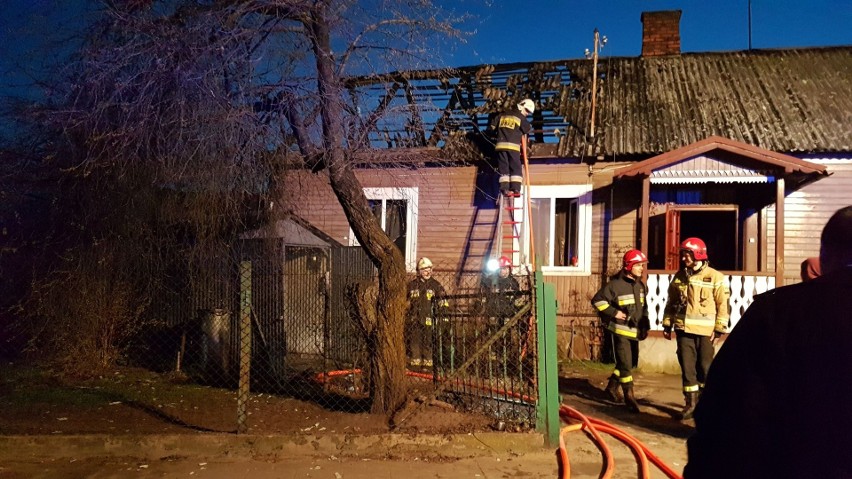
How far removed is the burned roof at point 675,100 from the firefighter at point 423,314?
8.10 ft

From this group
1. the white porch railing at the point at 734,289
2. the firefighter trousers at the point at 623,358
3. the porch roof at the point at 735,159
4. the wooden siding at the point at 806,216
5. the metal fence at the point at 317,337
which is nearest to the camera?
the metal fence at the point at 317,337

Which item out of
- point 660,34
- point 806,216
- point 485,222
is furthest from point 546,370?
point 660,34

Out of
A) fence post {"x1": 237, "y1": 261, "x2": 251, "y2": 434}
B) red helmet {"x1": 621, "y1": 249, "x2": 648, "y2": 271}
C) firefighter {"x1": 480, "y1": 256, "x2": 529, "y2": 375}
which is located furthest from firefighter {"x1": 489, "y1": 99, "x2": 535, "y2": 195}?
fence post {"x1": 237, "y1": 261, "x2": 251, "y2": 434}

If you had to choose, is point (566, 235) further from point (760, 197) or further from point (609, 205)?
point (760, 197)

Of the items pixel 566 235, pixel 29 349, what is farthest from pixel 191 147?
pixel 566 235

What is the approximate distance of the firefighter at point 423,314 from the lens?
597 cm

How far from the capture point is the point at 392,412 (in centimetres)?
553

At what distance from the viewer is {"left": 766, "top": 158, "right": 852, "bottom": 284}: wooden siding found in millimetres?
10062

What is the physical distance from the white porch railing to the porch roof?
5.51 ft

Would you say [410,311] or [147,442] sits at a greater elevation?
[410,311]

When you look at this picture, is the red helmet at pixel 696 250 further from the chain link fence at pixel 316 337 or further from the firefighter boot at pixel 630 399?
the chain link fence at pixel 316 337

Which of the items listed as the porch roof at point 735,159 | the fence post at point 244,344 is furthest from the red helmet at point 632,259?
the fence post at point 244,344

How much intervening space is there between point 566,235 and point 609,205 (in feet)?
3.09

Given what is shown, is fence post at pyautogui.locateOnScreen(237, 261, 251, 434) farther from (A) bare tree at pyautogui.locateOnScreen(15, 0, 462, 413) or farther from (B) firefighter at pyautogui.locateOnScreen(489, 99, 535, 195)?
(B) firefighter at pyautogui.locateOnScreen(489, 99, 535, 195)
